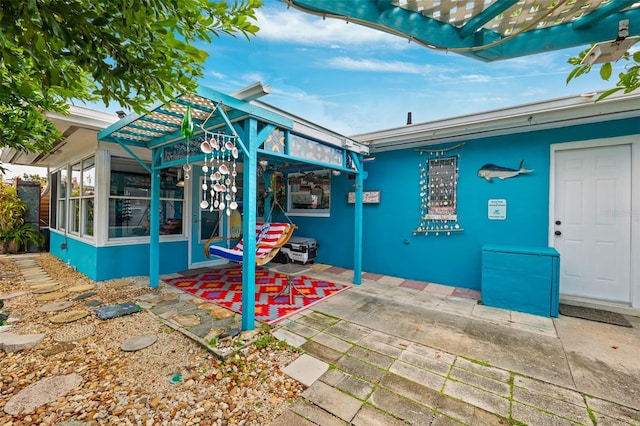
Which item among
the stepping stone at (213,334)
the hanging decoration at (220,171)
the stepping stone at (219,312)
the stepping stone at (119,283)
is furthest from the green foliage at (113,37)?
the stepping stone at (119,283)

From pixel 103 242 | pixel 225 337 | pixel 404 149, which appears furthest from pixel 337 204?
pixel 103 242

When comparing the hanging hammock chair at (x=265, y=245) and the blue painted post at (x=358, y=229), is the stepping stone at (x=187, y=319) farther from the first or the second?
the blue painted post at (x=358, y=229)

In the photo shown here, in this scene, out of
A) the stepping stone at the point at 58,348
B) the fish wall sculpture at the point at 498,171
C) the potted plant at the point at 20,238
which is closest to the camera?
the stepping stone at the point at 58,348

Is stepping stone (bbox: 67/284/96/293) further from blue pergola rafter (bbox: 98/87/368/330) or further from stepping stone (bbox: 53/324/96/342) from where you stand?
stepping stone (bbox: 53/324/96/342)

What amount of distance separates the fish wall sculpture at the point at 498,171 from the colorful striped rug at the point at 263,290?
2.83 m

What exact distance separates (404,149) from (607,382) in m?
3.82

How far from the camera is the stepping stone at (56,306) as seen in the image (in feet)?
10.6

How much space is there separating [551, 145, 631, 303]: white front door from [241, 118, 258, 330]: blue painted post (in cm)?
407

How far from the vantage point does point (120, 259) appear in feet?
14.9

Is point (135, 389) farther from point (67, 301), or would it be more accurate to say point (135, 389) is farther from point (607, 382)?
point (607, 382)

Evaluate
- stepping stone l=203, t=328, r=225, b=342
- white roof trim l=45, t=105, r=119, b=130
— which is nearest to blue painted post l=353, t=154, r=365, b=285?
stepping stone l=203, t=328, r=225, b=342

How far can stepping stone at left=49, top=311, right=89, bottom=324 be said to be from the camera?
2924 mm

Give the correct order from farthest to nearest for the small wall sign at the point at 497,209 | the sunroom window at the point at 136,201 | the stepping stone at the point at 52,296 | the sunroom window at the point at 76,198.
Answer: the sunroom window at the point at 76,198 < the sunroom window at the point at 136,201 < the small wall sign at the point at 497,209 < the stepping stone at the point at 52,296

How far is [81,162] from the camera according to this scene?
5.14m
